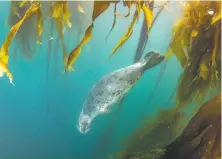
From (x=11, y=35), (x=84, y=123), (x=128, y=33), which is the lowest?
(x=84, y=123)

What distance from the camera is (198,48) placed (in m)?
1.45

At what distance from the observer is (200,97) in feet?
5.05

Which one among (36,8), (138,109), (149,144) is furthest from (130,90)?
(36,8)

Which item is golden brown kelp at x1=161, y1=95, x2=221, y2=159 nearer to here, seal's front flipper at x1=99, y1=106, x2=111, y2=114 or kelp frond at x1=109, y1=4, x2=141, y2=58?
seal's front flipper at x1=99, y1=106, x2=111, y2=114

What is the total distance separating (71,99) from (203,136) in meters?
0.70

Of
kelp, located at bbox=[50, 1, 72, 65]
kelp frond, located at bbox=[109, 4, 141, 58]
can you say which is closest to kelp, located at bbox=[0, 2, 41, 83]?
kelp, located at bbox=[50, 1, 72, 65]

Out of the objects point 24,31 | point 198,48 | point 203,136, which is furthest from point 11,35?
point 203,136

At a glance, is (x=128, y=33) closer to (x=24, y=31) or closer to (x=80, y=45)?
(x=80, y=45)

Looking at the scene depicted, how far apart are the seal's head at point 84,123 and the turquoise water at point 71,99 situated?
0.07ft

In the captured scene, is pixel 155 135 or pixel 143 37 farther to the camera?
pixel 155 135

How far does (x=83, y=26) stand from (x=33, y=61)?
306mm

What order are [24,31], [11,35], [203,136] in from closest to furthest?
[11,35] → [24,31] → [203,136]

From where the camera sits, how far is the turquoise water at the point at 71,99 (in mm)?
1426

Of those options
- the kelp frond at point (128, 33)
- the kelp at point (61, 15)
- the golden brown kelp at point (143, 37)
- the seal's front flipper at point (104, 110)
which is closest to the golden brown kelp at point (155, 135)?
the seal's front flipper at point (104, 110)
